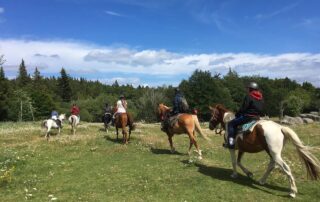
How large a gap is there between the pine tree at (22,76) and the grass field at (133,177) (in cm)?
13281

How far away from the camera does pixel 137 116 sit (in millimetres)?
124562

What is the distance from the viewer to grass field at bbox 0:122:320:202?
1391 cm

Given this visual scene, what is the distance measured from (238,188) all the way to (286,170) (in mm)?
1947

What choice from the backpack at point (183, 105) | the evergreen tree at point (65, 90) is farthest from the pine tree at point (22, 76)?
the backpack at point (183, 105)

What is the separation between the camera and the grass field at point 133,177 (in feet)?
45.6

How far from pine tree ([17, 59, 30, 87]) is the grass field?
436ft

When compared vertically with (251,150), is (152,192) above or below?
below

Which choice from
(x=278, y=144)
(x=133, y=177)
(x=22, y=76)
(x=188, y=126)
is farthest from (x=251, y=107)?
(x=22, y=76)

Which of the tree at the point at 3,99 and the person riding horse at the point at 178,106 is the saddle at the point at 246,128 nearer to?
the person riding horse at the point at 178,106

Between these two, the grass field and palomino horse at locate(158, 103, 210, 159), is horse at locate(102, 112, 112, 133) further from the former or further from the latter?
palomino horse at locate(158, 103, 210, 159)

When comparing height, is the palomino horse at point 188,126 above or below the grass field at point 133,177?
above

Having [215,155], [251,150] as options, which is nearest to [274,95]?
[215,155]

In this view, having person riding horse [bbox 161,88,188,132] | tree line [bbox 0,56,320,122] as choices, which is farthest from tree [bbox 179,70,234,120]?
person riding horse [bbox 161,88,188,132]

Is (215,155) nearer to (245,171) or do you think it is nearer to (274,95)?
(245,171)
